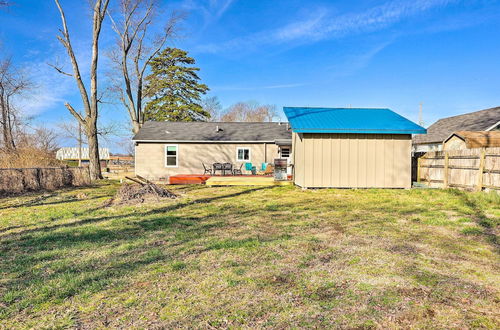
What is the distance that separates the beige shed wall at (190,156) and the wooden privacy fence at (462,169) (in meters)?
8.84

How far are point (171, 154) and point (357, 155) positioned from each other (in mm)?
11604

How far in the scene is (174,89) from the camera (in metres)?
34.0

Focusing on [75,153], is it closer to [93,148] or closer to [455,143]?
[93,148]

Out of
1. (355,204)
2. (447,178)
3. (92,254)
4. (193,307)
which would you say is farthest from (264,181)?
(193,307)

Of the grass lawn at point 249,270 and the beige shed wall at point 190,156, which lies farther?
the beige shed wall at point 190,156

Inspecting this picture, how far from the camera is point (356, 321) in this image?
8.68 feet

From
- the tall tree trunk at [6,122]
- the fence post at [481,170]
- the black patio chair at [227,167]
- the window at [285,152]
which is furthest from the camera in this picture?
the tall tree trunk at [6,122]

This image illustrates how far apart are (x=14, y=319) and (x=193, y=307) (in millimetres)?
1537

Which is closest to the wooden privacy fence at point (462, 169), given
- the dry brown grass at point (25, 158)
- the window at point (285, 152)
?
the window at point (285, 152)

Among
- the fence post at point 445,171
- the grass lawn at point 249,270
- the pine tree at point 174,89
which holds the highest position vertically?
the pine tree at point 174,89

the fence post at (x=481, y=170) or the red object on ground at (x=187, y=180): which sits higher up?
the fence post at (x=481, y=170)

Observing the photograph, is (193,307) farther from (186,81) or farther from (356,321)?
(186,81)

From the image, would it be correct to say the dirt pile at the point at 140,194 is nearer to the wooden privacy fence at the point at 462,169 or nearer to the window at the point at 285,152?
the window at the point at 285,152

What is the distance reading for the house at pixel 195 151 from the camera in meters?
19.5
